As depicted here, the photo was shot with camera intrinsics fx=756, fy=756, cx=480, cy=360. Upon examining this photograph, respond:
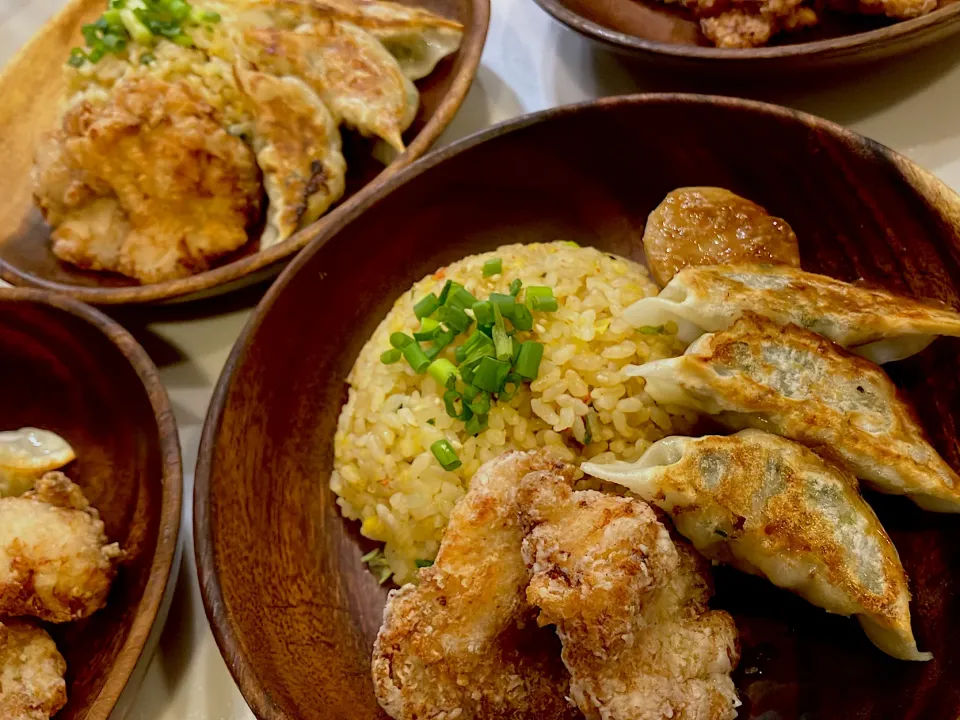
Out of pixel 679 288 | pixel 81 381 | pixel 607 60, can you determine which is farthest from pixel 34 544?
pixel 607 60

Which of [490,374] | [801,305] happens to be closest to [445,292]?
[490,374]

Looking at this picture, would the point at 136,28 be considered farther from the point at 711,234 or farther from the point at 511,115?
the point at 711,234

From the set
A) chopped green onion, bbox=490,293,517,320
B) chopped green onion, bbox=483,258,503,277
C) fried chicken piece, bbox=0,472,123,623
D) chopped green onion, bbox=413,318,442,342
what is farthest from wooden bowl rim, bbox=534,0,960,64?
fried chicken piece, bbox=0,472,123,623

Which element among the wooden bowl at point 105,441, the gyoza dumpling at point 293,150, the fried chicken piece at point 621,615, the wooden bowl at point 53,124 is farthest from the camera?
the gyoza dumpling at point 293,150

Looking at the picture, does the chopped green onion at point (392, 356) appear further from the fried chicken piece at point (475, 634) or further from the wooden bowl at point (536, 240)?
the fried chicken piece at point (475, 634)

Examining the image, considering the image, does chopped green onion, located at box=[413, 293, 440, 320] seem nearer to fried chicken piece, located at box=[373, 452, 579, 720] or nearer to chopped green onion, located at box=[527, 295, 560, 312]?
chopped green onion, located at box=[527, 295, 560, 312]

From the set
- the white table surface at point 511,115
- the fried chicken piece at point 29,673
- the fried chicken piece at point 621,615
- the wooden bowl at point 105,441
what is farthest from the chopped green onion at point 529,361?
the fried chicken piece at point 29,673
